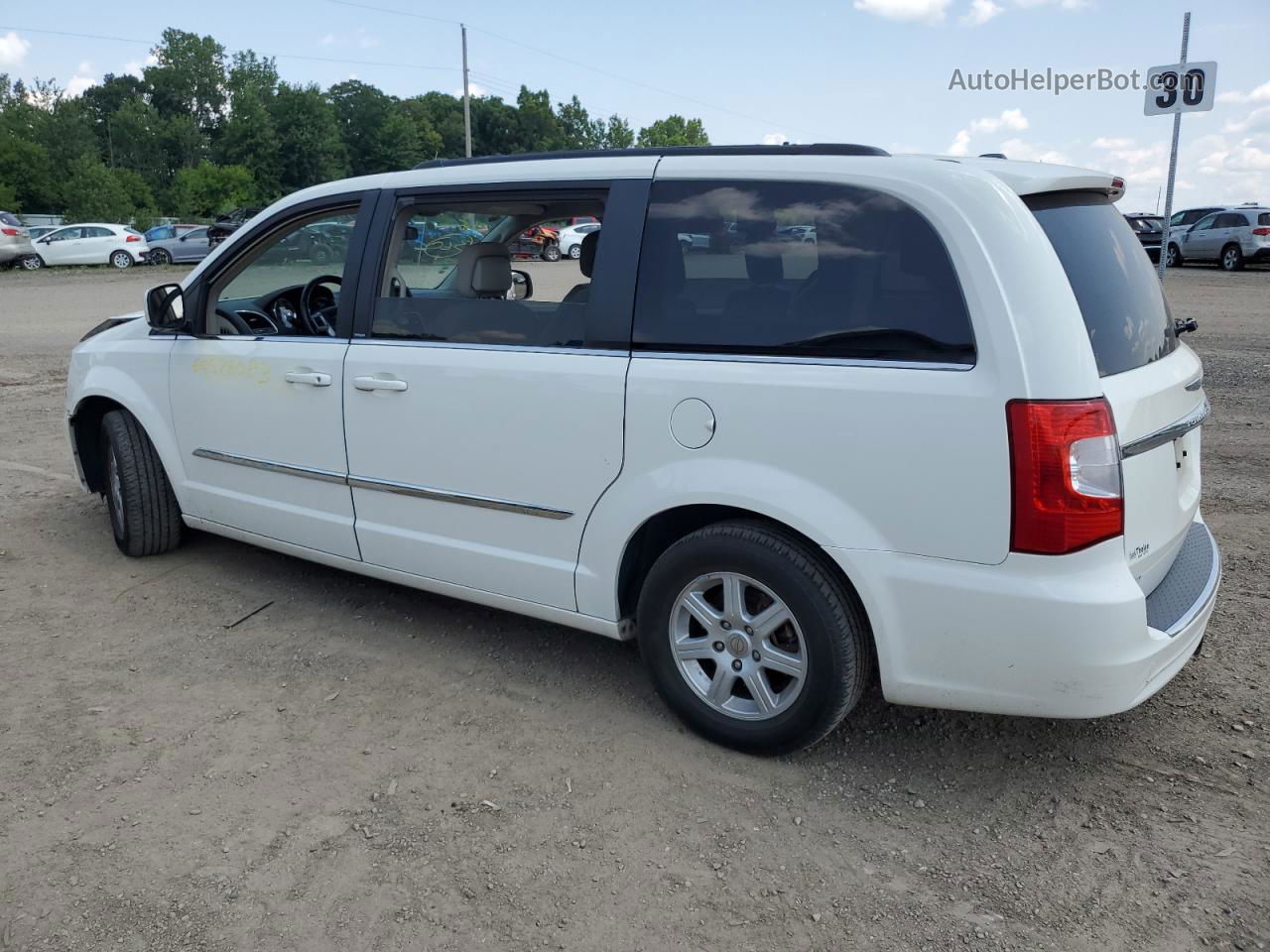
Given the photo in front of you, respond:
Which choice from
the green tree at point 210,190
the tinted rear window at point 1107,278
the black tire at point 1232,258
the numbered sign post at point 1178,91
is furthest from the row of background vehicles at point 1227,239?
the green tree at point 210,190

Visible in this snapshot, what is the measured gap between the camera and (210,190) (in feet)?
209

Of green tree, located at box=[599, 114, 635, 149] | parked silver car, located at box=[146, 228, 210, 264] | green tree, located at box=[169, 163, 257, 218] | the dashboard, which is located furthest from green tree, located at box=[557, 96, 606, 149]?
the dashboard

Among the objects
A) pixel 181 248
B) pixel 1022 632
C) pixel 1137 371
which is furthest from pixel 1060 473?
pixel 181 248

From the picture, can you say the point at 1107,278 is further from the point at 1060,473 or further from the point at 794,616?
the point at 794,616

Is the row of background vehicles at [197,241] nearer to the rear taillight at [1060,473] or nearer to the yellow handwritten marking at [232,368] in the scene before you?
the yellow handwritten marking at [232,368]

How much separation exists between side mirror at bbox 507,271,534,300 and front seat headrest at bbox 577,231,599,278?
390 mm

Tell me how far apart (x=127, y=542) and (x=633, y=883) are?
355cm

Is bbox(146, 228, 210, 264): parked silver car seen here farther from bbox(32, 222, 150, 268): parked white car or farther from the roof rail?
the roof rail

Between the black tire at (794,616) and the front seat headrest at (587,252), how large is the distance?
1.00 m

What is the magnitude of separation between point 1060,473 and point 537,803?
1.74 metres

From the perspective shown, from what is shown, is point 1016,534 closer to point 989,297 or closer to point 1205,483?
point 989,297

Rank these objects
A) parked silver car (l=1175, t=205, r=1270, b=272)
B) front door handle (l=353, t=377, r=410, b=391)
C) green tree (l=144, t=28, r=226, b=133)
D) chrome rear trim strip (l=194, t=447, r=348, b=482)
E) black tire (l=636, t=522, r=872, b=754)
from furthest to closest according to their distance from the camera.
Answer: green tree (l=144, t=28, r=226, b=133), parked silver car (l=1175, t=205, r=1270, b=272), chrome rear trim strip (l=194, t=447, r=348, b=482), front door handle (l=353, t=377, r=410, b=391), black tire (l=636, t=522, r=872, b=754)

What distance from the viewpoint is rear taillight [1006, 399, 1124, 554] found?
266cm

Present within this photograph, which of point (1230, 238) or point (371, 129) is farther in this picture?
point (371, 129)
